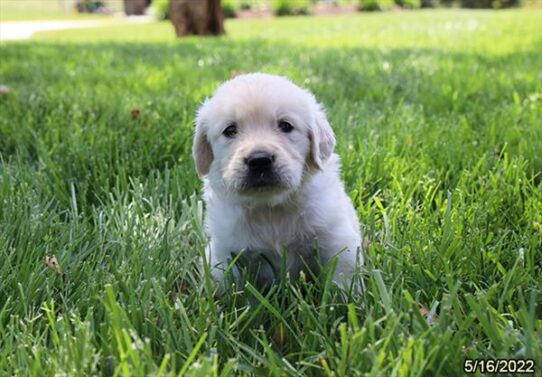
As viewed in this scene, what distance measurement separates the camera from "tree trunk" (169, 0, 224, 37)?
41.9ft

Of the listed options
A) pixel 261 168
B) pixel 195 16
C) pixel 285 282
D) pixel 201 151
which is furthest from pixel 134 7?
pixel 285 282

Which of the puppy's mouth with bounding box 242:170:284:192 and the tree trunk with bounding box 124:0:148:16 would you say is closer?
the puppy's mouth with bounding box 242:170:284:192

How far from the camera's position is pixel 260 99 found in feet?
7.14

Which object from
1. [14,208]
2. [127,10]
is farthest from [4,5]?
[14,208]

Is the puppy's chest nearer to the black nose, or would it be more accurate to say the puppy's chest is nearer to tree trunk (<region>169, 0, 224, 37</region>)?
the black nose

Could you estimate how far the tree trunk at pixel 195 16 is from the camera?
41.9 ft

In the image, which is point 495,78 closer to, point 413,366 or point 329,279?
point 329,279

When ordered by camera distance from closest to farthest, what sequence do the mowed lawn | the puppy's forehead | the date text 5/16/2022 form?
the date text 5/16/2022, the mowed lawn, the puppy's forehead

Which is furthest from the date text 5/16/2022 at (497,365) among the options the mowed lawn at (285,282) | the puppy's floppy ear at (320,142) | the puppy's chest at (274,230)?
the puppy's floppy ear at (320,142)

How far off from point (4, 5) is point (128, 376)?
48.0 meters

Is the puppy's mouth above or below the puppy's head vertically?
below

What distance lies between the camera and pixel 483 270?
1955 millimetres

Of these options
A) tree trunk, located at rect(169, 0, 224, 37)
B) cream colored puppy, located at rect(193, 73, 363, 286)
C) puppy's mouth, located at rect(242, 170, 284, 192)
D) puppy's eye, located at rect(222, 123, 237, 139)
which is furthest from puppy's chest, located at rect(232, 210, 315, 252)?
tree trunk, located at rect(169, 0, 224, 37)

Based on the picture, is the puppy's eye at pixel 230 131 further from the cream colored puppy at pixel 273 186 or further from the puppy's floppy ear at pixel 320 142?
the puppy's floppy ear at pixel 320 142
